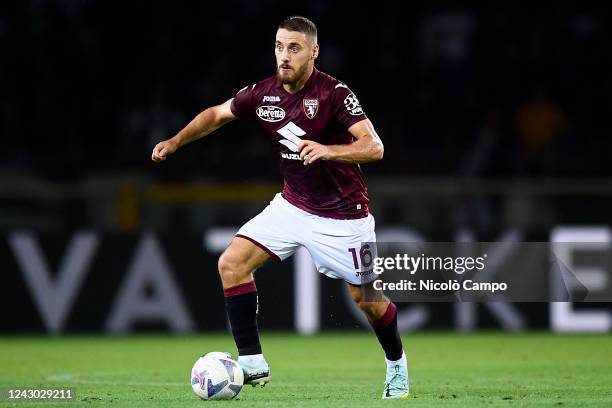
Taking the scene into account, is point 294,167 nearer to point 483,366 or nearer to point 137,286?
point 483,366

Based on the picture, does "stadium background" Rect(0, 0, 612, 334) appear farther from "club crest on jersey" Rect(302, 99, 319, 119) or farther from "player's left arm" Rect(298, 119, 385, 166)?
"player's left arm" Rect(298, 119, 385, 166)

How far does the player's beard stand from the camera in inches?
287

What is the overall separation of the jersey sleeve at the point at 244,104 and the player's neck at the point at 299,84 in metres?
0.25

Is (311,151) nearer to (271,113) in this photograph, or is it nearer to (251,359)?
(271,113)

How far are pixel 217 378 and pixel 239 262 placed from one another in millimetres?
695

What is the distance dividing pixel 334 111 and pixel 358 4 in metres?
9.36

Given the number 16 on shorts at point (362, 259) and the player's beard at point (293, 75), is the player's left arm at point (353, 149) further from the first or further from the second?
the number 16 on shorts at point (362, 259)

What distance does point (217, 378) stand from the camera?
280 inches

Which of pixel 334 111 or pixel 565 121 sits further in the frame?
pixel 565 121

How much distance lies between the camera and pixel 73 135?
51.1 feet

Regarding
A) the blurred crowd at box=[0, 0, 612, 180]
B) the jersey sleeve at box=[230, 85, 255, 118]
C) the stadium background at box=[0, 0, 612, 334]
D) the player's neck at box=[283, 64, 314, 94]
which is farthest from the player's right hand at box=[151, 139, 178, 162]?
the blurred crowd at box=[0, 0, 612, 180]

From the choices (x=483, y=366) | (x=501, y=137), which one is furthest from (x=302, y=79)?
(x=501, y=137)
